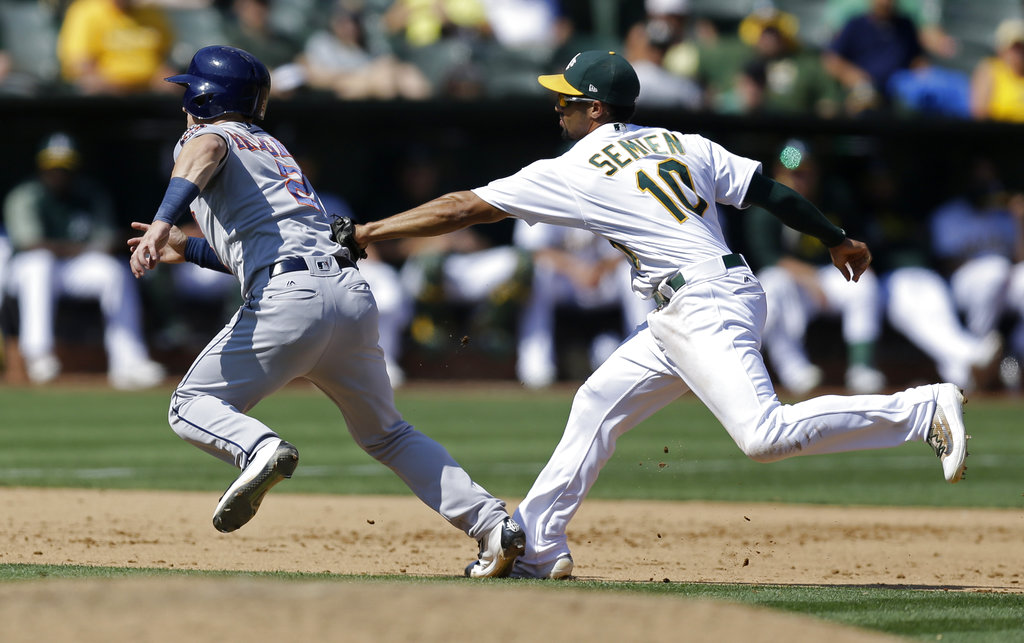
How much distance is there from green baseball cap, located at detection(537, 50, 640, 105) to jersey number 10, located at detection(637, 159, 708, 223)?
319 mm

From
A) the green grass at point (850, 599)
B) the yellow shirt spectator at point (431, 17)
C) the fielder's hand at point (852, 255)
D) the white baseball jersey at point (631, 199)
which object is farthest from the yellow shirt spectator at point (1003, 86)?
the green grass at point (850, 599)

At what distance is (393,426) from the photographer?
195 inches

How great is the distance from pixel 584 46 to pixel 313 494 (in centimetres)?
871

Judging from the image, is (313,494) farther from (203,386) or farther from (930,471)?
(930,471)

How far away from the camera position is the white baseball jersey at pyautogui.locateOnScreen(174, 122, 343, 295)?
4703 millimetres

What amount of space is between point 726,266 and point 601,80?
2.58ft

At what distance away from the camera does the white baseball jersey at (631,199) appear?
185 inches

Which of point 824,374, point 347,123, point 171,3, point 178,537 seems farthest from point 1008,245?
point 178,537

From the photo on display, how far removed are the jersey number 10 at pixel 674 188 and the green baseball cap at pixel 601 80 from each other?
0.32m

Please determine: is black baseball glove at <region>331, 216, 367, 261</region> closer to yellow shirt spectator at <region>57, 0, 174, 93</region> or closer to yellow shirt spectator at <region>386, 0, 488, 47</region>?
yellow shirt spectator at <region>57, 0, 174, 93</region>

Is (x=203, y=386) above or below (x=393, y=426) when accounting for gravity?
above

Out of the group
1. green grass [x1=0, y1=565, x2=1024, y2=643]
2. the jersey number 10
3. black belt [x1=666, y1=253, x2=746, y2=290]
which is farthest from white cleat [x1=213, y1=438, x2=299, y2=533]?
the jersey number 10

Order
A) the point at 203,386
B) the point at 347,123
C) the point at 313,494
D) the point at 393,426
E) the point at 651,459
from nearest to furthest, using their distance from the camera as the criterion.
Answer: the point at 203,386 → the point at 393,426 → the point at 313,494 → the point at 651,459 → the point at 347,123

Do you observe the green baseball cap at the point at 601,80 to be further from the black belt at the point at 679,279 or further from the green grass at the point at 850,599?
the green grass at the point at 850,599
